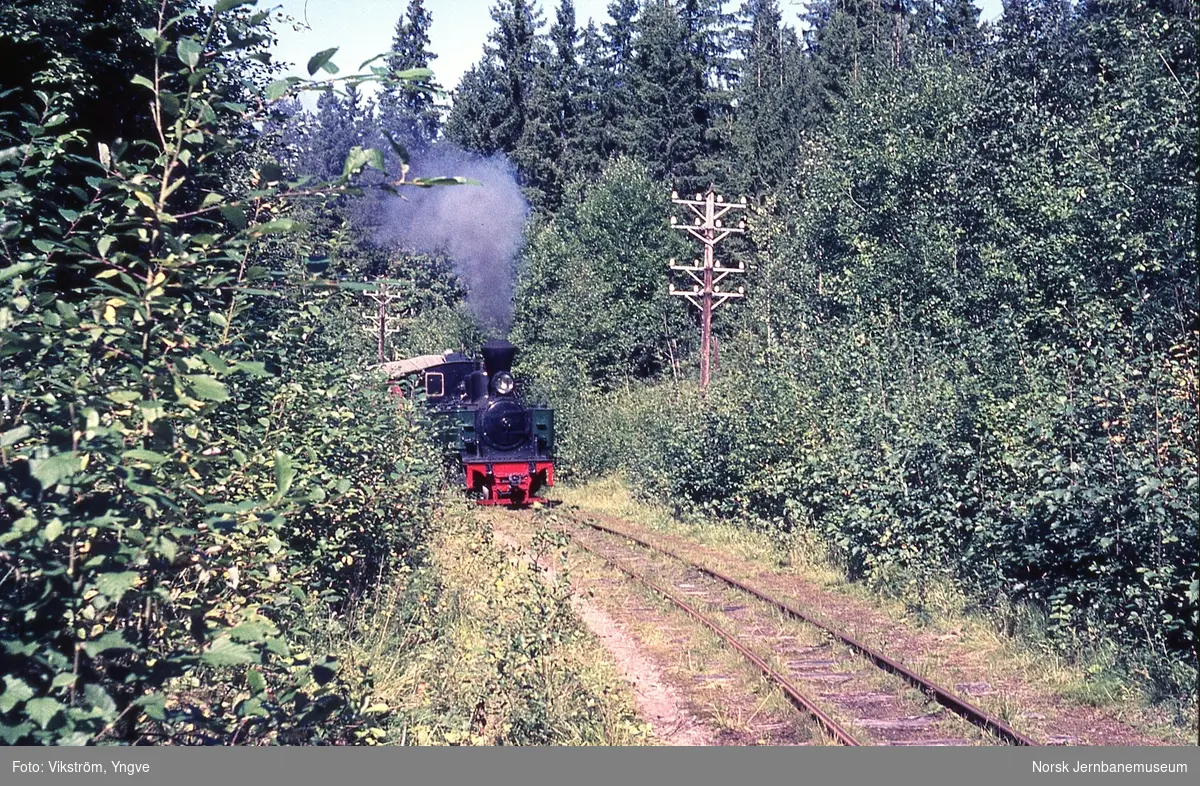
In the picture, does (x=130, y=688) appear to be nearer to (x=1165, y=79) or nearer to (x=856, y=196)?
(x=1165, y=79)

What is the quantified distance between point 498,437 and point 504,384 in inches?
55.8

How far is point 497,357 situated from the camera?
23.6 m

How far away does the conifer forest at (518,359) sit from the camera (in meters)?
3.23

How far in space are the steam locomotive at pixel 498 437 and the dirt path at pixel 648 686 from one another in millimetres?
10655

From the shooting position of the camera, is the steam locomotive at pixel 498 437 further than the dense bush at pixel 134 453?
Yes

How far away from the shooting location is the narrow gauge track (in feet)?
23.7

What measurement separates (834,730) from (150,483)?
5.65 m

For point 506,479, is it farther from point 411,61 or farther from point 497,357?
point 411,61

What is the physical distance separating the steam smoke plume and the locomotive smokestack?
1208 centimetres

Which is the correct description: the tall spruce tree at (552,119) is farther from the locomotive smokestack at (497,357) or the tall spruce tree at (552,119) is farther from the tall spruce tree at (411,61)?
the tall spruce tree at (411,61)

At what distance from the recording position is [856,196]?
91.6ft

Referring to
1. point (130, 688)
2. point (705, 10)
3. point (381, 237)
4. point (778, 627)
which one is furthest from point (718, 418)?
point (705, 10)

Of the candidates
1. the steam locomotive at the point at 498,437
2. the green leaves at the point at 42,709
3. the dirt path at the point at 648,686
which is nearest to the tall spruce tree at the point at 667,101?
the steam locomotive at the point at 498,437

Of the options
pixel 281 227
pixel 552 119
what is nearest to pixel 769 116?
pixel 552 119
